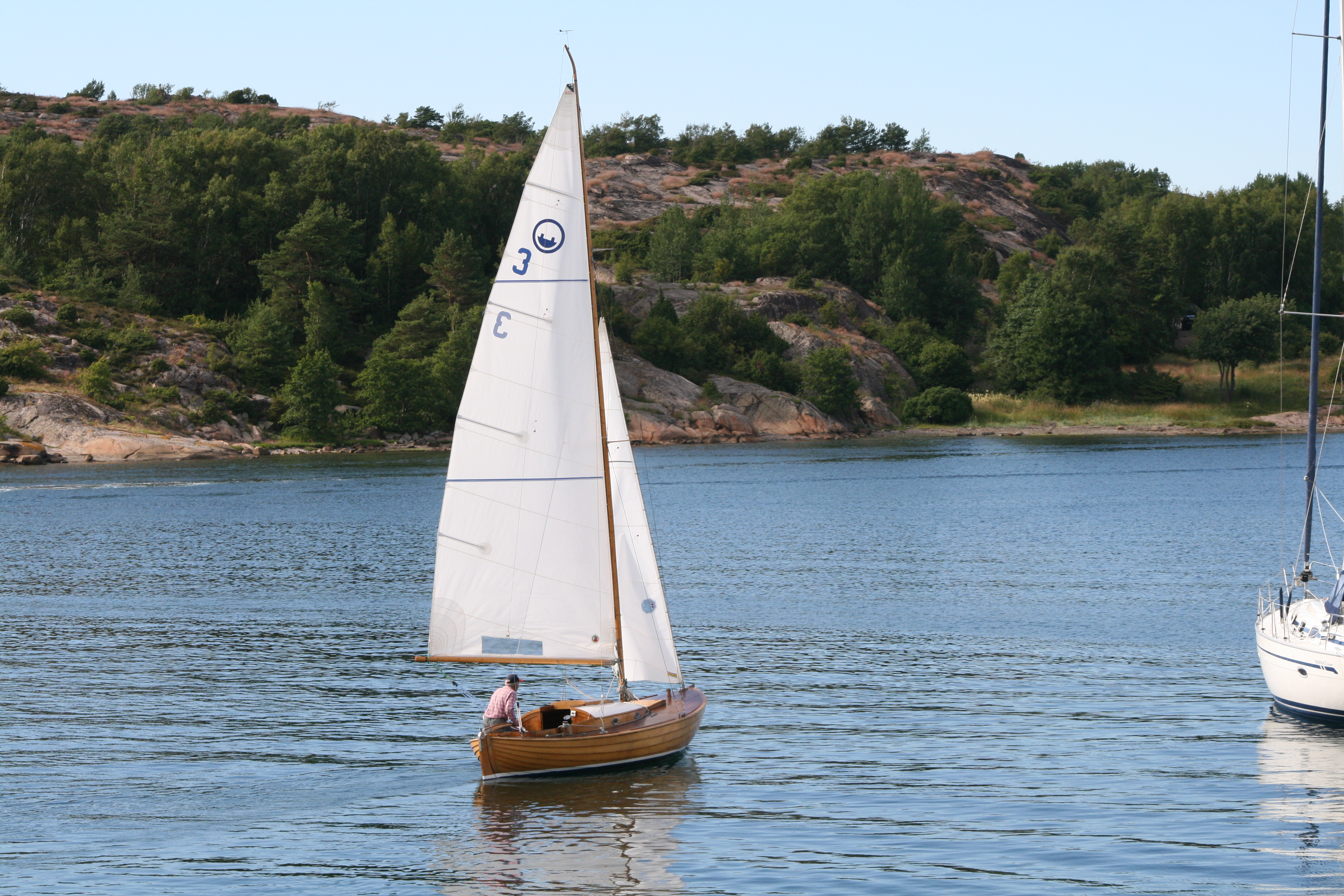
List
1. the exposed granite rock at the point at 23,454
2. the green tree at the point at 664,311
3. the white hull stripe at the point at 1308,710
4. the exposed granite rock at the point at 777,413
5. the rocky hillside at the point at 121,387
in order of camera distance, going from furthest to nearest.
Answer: the green tree at the point at 664,311, the exposed granite rock at the point at 777,413, the rocky hillside at the point at 121,387, the exposed granite rock at the point at 23,454, the white hull stripe at the point at 1308,710

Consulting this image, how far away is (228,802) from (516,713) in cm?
590

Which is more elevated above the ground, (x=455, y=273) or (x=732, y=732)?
(x=455, y=273)

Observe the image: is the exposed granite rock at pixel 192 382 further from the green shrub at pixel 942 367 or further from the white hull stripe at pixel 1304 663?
the white hull stripe at pixel 1304 663

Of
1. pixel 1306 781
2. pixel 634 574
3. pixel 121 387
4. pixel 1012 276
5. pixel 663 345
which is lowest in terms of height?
pixel 1306 781

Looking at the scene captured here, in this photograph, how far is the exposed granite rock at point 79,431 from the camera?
374 feet

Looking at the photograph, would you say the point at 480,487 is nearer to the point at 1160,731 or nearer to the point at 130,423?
the point at 1160,731

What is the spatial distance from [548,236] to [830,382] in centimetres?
12519

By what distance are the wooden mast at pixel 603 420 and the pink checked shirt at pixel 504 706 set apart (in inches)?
86.1

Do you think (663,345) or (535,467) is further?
(663,345)

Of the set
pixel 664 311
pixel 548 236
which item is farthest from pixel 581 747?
pixel 664 311

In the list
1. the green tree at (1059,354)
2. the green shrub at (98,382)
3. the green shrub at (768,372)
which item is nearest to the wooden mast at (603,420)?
the green shrub at (98,382)

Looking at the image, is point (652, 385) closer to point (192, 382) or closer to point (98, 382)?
point (192, 382)

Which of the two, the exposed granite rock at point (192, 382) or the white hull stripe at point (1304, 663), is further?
the exposed granite rock at point (192, 382)

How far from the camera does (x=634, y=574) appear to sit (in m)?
25.4
